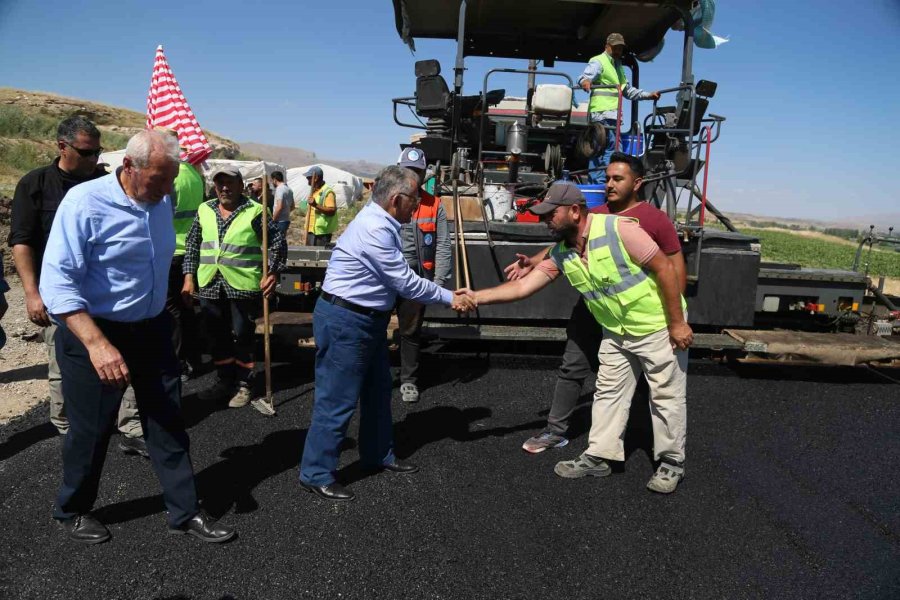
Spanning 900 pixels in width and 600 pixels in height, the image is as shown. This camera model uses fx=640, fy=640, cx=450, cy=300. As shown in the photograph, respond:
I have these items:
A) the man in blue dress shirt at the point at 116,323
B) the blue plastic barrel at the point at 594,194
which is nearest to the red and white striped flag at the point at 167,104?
the man in blue dress shirt at the point at 116,323

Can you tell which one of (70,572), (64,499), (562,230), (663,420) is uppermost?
(562,230)

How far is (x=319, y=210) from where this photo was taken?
31.4 feet

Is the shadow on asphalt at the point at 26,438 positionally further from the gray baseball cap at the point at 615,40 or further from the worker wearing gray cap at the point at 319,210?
the worker wearing gray cap at the point at 319,210

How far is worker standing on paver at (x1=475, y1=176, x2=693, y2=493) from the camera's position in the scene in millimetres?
3408

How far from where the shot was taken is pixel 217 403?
15.7ft

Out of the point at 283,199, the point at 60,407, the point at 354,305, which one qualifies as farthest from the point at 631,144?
the point at 283,199

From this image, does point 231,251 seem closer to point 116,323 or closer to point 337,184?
point 116,323

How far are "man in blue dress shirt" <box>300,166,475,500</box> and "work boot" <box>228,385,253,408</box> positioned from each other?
1472 mm

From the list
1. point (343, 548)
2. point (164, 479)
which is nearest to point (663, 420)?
point (343, 548)

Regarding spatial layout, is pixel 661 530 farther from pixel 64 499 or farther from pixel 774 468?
pixel 64 499

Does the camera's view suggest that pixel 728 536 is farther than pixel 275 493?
No

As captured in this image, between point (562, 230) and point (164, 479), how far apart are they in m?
2.39

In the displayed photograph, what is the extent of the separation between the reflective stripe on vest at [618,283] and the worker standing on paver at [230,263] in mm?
2304

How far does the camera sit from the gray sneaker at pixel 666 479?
3550 millimetres
